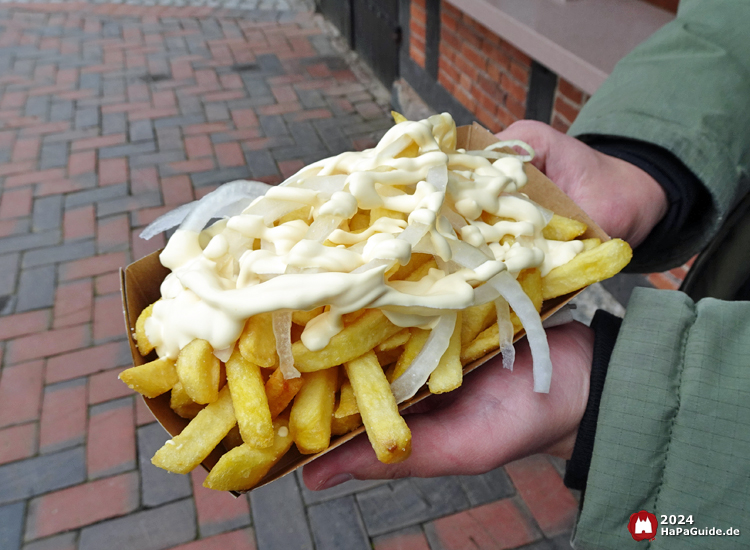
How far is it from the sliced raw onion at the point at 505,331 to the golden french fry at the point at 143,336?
0.81 metres

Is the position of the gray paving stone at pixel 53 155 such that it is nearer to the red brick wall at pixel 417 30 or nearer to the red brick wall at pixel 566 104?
the red brick wall at pixel 417 30

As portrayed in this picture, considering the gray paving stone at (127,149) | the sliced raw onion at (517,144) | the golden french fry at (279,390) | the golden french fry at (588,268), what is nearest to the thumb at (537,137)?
the sliced raw onion at (517,144)

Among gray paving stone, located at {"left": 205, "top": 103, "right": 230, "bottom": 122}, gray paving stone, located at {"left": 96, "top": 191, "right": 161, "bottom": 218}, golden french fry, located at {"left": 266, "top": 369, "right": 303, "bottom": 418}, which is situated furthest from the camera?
gray paving stone, located at {"left": 205, "top": 103, "right": 230, "bottom": 122}

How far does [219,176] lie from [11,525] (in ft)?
9.33

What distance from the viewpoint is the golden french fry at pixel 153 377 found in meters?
1.20

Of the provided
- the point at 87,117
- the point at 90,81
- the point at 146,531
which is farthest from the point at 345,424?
the point at 90,81

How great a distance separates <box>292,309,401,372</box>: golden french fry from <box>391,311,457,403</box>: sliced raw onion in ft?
0.34

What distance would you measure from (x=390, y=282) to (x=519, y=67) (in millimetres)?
2908

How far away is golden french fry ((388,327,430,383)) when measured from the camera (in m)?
1.27

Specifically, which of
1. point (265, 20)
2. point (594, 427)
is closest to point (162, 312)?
point (594, 427)

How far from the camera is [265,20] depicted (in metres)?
7.59

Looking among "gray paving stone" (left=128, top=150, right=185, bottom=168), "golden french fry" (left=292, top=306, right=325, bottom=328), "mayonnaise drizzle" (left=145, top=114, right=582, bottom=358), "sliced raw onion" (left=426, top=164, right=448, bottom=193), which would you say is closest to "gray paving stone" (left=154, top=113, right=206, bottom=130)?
"gray paving stone" (left=128, top=150, right=185, bottom=168)

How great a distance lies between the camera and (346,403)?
50.3 inches

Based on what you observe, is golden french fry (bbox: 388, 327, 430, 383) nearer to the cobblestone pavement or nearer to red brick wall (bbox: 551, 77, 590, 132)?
the cobblestone pavement
